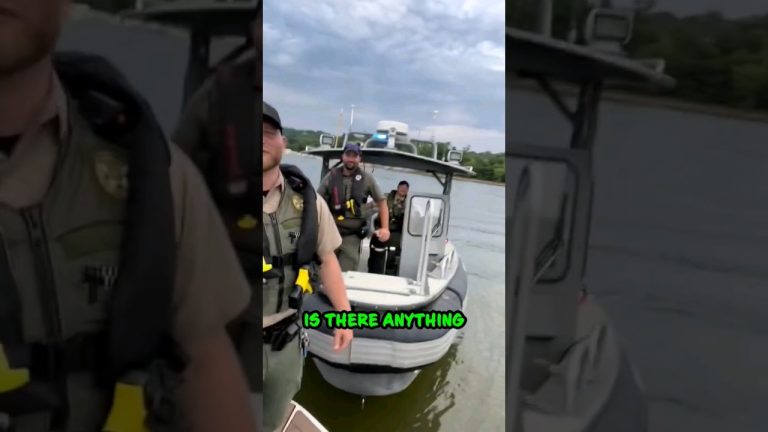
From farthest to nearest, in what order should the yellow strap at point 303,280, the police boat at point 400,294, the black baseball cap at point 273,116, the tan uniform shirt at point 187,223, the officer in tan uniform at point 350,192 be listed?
the officer in tan uniform at point 350,192 < the police boat at point 400,294 < the yellow strap at point 303,280 < the black baseball cap at point 273,116 < the tan uniform shirt at point 187,223

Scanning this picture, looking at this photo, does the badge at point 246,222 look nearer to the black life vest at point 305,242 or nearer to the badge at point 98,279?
the badge at point 98,279

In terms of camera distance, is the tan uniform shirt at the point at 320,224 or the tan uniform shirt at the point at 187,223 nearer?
the tan uniform shirt at the point at 187,223

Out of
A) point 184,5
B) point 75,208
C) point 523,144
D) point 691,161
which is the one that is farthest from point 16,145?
point 691,161

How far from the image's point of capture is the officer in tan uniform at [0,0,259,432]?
1.53 ft

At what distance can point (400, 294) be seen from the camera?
350 cm

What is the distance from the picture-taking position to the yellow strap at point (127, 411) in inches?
20.0

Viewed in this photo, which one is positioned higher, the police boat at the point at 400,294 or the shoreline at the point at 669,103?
the shoreline at the point at 669,103

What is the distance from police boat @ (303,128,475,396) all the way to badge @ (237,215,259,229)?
210 centimetres

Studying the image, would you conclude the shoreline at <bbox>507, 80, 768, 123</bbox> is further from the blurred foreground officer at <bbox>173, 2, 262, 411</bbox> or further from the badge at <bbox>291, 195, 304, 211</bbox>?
the badge at <bbox>291, 195, 304, 211</bbox>

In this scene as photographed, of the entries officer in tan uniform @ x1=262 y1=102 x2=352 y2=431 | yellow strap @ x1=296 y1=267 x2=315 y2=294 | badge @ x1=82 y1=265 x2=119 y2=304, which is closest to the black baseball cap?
officer in tan uniform @ x1=262 y1=102 x2=352 y2=431

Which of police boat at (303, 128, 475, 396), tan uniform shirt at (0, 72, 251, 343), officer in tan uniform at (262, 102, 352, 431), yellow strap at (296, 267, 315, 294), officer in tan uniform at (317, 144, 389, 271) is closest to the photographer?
tan uniform shirt at (0, 72, 251, 343)

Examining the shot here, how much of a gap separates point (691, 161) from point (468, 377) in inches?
157

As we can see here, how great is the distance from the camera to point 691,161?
550mm

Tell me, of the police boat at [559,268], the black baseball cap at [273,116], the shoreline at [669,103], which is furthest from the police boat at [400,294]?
the shoreline at [669,103]
